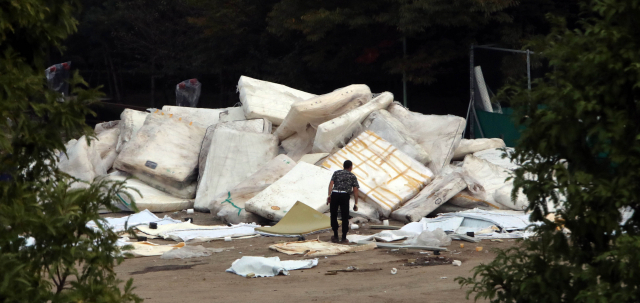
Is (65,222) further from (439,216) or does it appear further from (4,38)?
(439,216)

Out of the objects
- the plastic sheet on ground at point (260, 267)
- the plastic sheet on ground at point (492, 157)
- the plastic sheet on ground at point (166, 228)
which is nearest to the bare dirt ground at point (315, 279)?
the plastic sheet on ground at point (260, 267)

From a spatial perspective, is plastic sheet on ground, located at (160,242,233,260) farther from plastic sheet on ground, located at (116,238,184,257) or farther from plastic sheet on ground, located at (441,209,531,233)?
plastic sheet on ground, located at (441,209,531,233)

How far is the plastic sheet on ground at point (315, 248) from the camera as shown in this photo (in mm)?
7995

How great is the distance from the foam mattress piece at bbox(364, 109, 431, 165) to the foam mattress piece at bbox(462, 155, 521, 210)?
2.47 ft

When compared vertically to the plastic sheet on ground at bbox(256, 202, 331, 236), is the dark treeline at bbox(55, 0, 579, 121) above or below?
above

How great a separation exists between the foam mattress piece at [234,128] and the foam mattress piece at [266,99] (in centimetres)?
24

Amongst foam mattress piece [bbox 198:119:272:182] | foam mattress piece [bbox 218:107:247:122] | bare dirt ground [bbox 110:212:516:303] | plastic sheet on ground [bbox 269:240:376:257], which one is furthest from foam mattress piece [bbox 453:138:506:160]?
plastic sheet on ground [bbox 269:240:376:257]

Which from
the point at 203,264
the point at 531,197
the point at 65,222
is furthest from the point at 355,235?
the point at 65,222

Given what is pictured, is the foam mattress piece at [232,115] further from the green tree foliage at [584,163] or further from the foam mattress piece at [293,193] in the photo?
the green tree foliage at [584,163]

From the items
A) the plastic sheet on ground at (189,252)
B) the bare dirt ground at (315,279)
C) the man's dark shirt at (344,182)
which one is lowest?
the bare dirt ground at (315,279)

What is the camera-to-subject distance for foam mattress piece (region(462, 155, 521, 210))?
36.7 feet

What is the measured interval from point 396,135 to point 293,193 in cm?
240

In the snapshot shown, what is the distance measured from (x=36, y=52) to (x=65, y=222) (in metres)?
0.85

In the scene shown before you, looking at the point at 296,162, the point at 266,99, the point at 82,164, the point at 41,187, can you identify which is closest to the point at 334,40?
the point at 266,99
